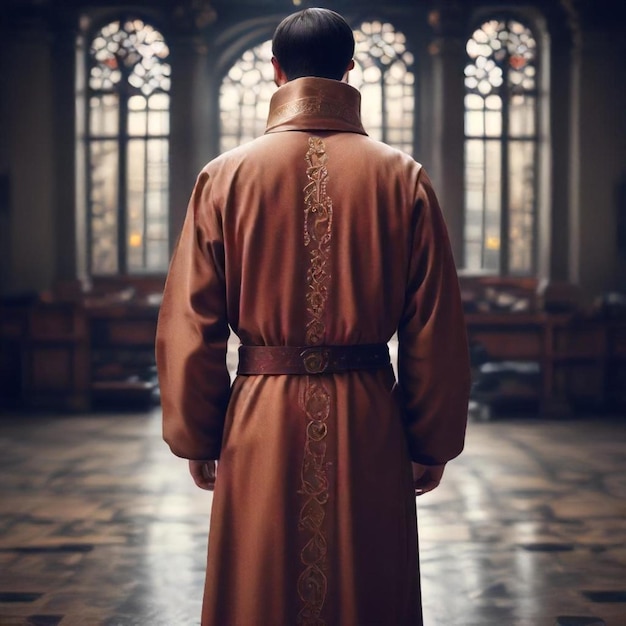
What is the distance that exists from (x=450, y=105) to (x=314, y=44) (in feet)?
28.4


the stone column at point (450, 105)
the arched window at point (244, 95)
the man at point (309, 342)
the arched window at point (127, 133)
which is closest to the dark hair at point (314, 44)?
the man at point (309, 342)

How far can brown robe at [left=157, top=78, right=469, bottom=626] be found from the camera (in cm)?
187

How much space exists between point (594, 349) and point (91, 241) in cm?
558

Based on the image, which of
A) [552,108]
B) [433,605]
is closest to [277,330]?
[433,605]

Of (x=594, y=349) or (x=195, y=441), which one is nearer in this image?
(x=195, y=441)

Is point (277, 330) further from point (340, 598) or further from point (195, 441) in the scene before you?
point (340, 598)

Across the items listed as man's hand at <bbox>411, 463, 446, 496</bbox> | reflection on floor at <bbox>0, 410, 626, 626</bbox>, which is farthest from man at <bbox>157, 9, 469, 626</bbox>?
reflection on floor at <bbox>0, 410, 626, 626</bbox>

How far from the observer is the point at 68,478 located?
18.6ft

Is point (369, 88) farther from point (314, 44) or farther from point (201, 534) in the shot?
point (314, 44)

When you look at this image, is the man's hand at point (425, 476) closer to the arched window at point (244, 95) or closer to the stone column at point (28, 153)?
the stone column at point (28, 153)

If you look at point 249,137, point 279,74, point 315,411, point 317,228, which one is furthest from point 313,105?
point 249,137

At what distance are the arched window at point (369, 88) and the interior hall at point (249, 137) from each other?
22 mm

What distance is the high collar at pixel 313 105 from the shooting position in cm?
189

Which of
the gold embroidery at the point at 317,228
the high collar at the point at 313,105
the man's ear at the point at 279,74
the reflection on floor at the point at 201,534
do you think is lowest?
the reflection on floor at the point at 201,534
